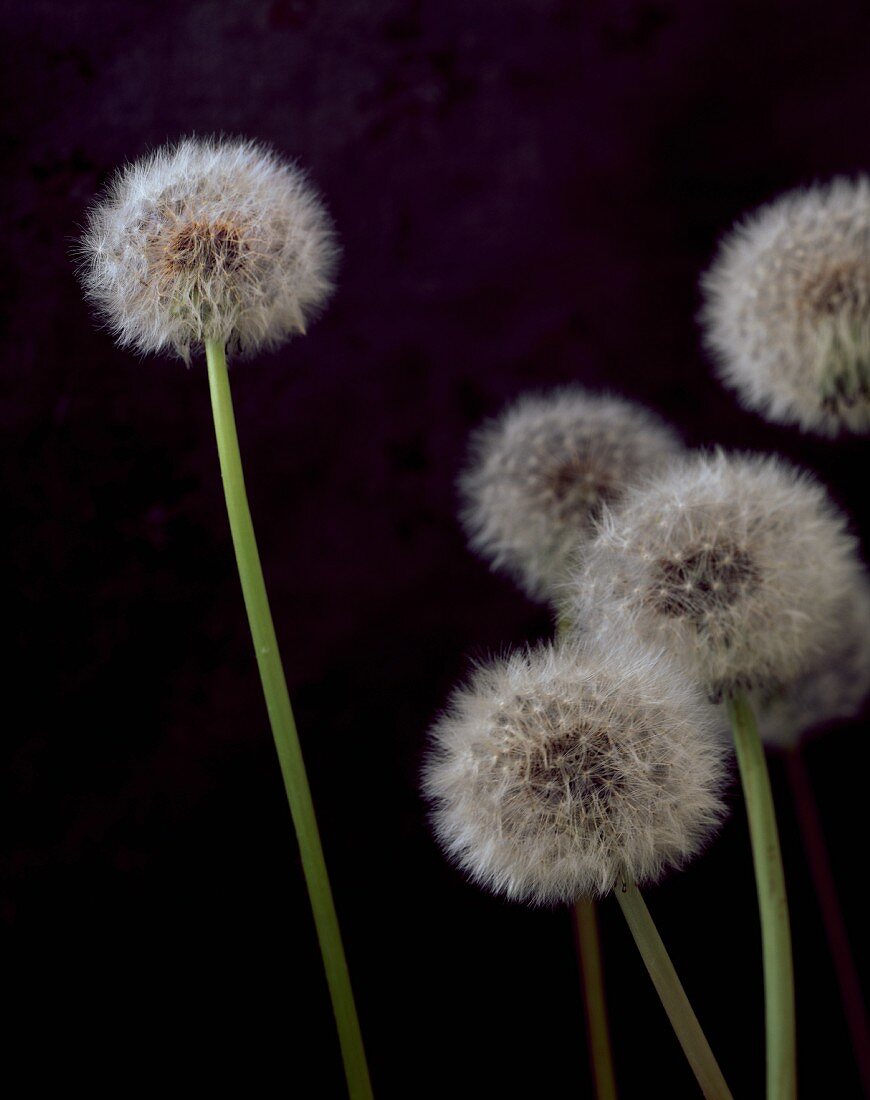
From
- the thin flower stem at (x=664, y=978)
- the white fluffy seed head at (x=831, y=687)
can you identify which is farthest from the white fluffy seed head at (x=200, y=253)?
the white fluffy seed head at (x=831, y=687)

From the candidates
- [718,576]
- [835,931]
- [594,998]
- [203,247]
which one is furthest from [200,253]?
[835,931]

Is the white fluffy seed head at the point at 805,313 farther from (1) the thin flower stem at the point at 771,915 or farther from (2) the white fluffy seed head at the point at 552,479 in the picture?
(1) the thin flower stem at the point at 771,915

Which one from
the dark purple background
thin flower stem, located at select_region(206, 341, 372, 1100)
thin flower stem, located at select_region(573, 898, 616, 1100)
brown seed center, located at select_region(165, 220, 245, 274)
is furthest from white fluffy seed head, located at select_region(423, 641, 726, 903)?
the dark purple background

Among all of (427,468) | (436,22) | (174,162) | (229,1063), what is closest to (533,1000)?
(229,1063)

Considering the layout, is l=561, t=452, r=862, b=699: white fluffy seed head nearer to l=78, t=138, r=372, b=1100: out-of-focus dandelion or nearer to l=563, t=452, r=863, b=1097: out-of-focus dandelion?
l=563, t=452, r=863, b=1097: out-of-focus dandelion

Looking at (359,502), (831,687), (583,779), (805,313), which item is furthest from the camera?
(359,502)

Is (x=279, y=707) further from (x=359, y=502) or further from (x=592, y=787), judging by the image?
(x=359, y=502)

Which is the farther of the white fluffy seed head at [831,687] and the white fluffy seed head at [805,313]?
the white fluffy seed head at [831,687]
